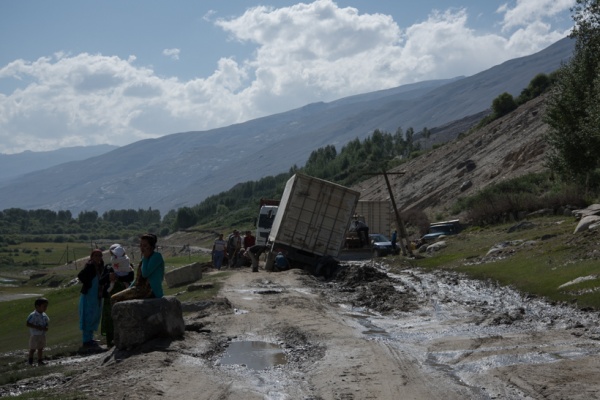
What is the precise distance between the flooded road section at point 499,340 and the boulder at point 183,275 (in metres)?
9.97

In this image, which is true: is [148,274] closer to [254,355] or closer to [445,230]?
[254,355]

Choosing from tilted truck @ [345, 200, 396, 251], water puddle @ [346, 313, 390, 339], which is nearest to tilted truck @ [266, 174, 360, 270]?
water puddle @ [346, 313, 390, 339]

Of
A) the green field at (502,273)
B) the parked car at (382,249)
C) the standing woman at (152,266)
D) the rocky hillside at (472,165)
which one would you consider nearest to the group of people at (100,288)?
the green field at (502,273)

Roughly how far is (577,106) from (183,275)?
19881mm

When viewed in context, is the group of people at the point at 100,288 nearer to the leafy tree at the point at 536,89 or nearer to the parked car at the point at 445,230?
the parked car at the point at 445,230

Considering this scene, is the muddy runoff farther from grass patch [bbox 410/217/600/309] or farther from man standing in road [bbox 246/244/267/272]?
man standing in road [bbox 246/244/267/272]

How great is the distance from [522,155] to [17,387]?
58.4 metres

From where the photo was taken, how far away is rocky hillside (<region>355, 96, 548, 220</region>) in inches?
2560

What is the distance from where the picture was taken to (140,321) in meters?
12.4

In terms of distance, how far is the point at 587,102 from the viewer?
112 ft

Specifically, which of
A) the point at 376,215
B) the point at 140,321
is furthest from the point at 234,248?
the point at 140,321

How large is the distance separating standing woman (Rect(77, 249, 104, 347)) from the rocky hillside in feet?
159

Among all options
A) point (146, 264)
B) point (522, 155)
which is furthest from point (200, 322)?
point (522, 155)

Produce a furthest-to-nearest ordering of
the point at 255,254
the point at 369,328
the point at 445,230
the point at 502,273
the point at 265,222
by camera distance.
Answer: the point at 445,230
the point at 265,222
the point at 255,254
the point at 502,273
the point at 369,328
